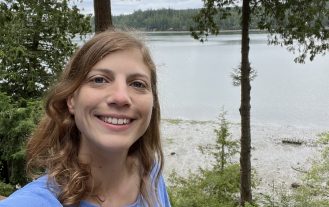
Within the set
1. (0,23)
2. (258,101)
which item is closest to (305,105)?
(258,101)

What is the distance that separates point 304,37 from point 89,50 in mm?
8688

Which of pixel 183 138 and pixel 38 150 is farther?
pixel 183 138

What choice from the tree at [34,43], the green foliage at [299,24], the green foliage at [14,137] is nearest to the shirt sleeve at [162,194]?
the green foliage at [14,137]

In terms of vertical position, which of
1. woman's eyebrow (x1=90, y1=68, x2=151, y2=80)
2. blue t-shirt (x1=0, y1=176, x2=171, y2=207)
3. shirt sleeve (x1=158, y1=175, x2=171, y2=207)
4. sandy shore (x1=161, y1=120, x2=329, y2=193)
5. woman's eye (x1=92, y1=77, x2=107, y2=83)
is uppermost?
woman's eyebrow (x1=90, y1=68, x2=151, y2=80)

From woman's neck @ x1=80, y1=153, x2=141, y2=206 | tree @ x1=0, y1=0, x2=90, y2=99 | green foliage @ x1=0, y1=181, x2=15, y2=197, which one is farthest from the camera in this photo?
tree @ x1=0, y1=0, x2=90, y2=99

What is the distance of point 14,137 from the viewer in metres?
5.57

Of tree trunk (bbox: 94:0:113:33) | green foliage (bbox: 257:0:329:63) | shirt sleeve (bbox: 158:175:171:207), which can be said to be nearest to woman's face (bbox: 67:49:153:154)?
Result: shirt sleeve (bbox: 158:175:171:207)

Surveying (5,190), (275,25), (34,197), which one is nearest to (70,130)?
(34,197)

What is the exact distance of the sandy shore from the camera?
18828mm

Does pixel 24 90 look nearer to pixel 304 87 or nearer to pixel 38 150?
pixel 38 150

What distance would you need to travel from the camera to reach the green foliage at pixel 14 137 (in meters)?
5.34

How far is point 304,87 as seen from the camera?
116ft

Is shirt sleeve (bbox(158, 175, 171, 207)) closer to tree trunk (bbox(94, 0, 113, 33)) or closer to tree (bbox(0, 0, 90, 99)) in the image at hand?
tree trunk (bbox(94, 0, 113, 33))

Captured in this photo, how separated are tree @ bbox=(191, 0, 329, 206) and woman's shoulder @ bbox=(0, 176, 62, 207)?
877cm
